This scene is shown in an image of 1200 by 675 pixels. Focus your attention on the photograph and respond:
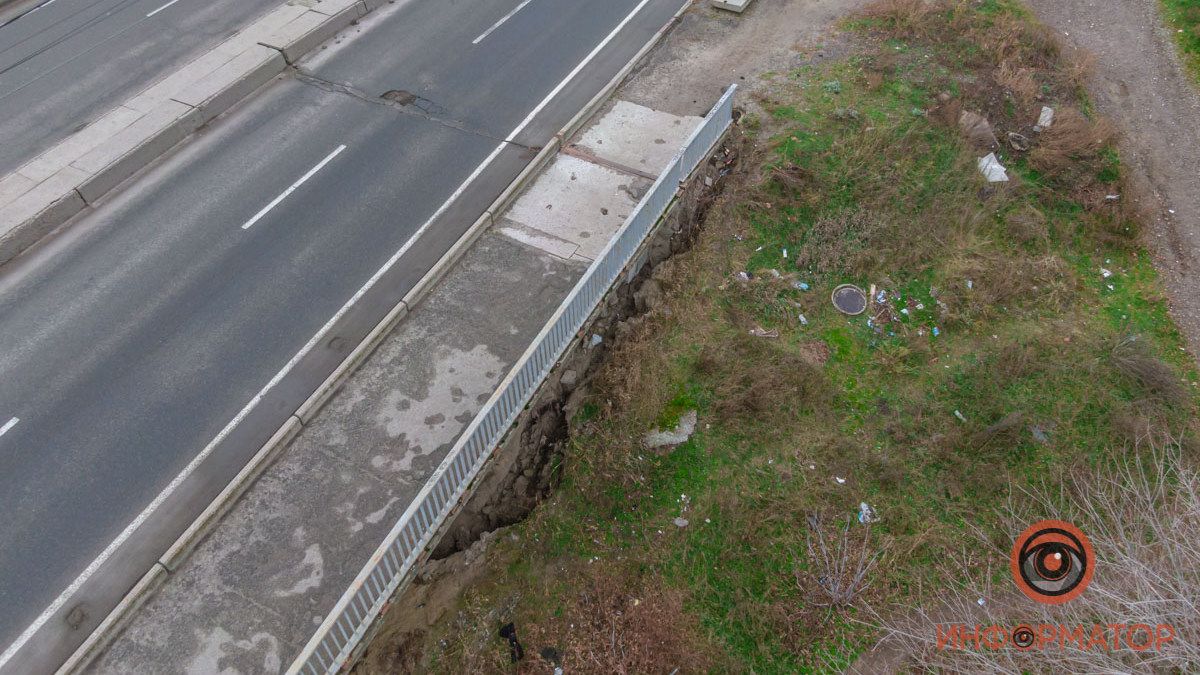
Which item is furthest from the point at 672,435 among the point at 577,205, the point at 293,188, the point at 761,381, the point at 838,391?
the point at 293,188

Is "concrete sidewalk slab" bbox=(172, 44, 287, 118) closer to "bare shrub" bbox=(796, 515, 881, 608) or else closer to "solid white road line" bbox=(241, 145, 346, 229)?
"solid white road line" bbox=(241, 145, 346, 229)

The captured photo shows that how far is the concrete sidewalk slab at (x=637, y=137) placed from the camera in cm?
1458

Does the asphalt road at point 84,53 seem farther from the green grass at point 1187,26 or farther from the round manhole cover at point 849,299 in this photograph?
the green grass at point 1187,26

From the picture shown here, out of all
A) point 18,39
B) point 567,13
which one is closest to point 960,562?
point 567,13

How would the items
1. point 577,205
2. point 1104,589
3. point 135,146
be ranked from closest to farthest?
1. point 1104,589
2. point 577,205
3. point 135,146

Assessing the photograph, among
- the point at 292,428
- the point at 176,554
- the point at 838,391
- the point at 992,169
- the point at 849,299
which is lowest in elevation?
the point at 838,391

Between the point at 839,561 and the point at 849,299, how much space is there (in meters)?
5.12

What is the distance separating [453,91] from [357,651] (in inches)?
488

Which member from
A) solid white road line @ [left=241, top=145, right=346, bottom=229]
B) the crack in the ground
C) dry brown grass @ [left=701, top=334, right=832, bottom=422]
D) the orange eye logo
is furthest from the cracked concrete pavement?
the orange eye logo

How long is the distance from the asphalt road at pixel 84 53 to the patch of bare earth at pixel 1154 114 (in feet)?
71.3

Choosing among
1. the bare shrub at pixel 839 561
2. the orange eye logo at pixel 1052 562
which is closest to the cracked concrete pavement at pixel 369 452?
the bare shrub at pixel 839 561

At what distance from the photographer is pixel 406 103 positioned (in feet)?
51.7

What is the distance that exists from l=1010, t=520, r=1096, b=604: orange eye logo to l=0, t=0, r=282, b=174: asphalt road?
64.0ft

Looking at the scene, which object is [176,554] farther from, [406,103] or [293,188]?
[406,103]
